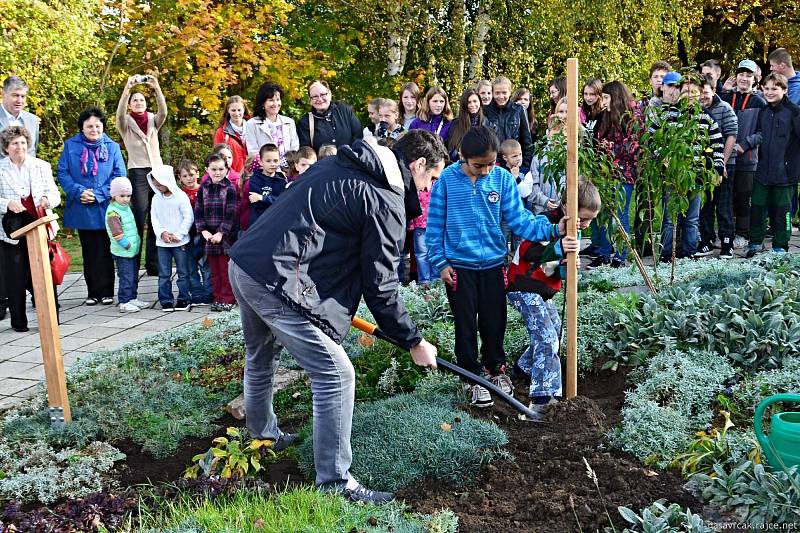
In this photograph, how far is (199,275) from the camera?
337 inches

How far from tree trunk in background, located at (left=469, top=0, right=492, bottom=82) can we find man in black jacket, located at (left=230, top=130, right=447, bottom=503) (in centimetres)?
1095

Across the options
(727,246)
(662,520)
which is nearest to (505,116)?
(727,246)

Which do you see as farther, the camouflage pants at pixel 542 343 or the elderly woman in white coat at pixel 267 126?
the elderly woman in white coat at pixel 267 126

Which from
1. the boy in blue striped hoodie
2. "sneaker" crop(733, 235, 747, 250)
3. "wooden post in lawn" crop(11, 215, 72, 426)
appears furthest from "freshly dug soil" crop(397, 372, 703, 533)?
"sneaker" crop(733, 235, 747, 250)

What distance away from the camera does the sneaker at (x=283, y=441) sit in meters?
4.46

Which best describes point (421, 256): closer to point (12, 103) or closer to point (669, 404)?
point (669, 404)

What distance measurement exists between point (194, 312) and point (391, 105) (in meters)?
3.14

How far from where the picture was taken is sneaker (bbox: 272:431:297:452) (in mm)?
4465

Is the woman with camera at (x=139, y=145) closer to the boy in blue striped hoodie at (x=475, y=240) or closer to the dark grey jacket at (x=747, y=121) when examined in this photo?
the boy in blue striped hoodie at (x=475, y=240)

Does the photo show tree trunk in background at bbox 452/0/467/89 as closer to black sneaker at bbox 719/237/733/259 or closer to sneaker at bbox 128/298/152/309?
black sneaker at bbox 719/237/733/259

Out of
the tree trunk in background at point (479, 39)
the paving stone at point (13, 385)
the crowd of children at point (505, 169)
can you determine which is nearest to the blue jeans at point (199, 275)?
the crowd of children at point (505, 169)

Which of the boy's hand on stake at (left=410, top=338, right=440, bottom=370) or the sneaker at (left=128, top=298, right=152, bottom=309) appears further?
the sneaker at (left=128, top=298, right=152, bottom=309)

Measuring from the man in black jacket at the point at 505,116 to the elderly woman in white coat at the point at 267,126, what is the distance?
7.60 feet

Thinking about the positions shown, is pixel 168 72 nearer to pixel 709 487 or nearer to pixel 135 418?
pixel 135 418
